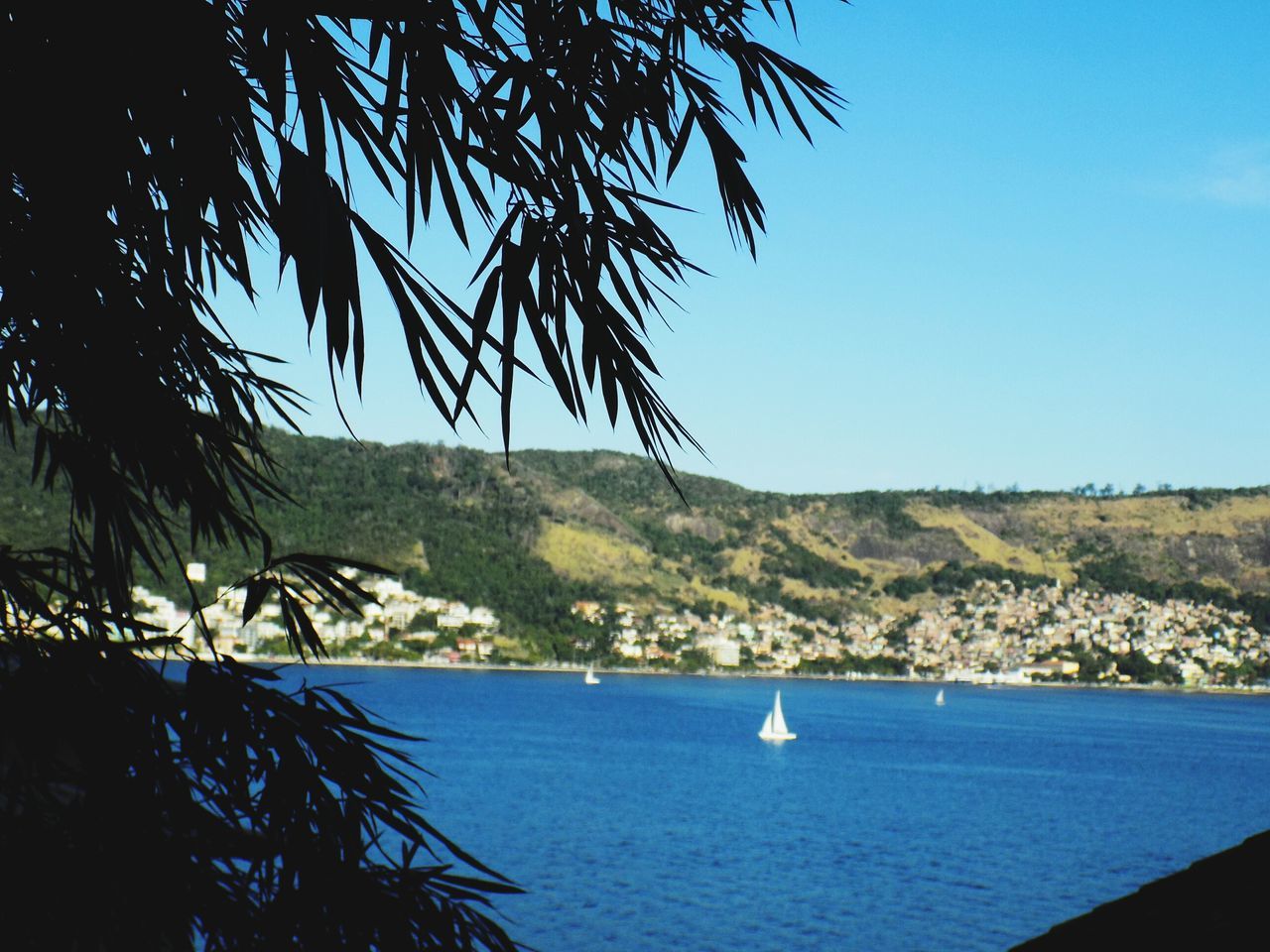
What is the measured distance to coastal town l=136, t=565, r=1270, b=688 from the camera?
13538 cm

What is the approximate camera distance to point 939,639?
160 metres

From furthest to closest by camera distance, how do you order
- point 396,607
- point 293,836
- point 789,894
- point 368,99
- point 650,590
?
point 650,590 → point 396,607 → point 789,894 → point 293,836 → point 368,99

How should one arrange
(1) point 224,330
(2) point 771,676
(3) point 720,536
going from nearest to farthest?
(1) point 224,330 < (2) point 771,676 < (3) point 720,536

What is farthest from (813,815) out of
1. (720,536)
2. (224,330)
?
(720,536)

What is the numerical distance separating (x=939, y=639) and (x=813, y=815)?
11452 centimetres

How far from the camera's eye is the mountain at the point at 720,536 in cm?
13238

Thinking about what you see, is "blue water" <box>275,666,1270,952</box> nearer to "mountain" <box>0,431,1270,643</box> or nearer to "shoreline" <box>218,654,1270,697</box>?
"shoreline" <box>218,654,1270,697</box>

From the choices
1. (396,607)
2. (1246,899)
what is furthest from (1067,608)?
(1246,899)

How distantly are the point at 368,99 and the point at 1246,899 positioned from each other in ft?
7.77

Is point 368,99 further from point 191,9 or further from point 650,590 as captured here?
point 650,590

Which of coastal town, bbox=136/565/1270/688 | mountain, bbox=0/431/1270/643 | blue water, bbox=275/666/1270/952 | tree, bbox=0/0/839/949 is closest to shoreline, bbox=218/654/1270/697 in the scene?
coastal town, bbox=136/565/1270/688

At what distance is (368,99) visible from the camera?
2.38m

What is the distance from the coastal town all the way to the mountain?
6.15 feet

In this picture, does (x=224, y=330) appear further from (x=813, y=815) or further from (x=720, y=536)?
(x=720, y=536)
